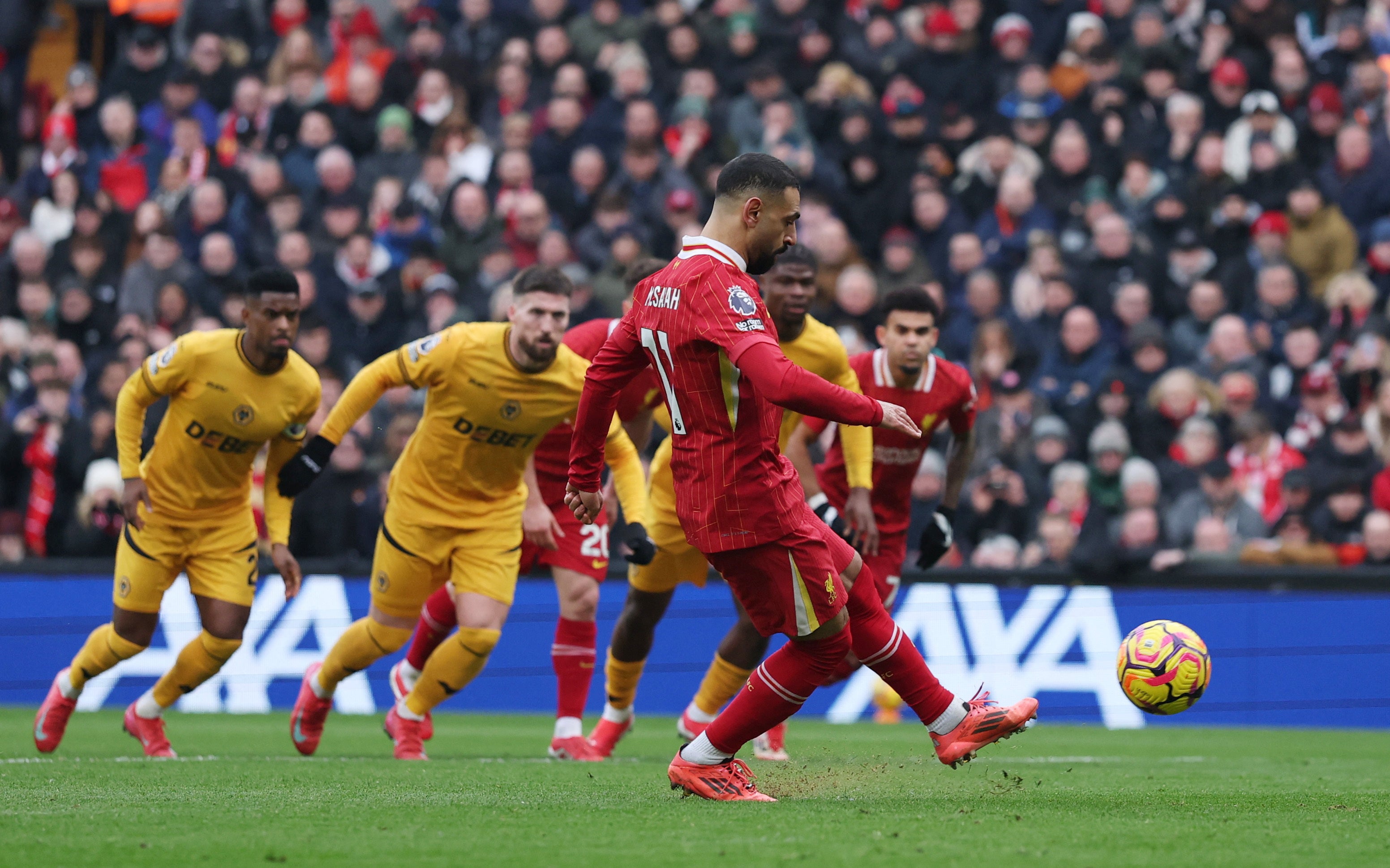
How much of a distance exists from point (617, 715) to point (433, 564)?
1.39 m

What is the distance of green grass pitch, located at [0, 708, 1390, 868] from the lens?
4.95 meters

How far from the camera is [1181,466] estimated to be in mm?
13172

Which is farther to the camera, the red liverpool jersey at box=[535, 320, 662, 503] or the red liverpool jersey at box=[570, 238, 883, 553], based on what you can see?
the red liverpool jersey at box=[535, 320, 662, 503]

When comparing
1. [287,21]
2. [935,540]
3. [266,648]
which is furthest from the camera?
[287,21]

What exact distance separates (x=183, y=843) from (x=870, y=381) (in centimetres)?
540

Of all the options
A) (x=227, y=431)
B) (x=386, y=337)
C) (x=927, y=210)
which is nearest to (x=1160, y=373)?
(x=927, y=210)

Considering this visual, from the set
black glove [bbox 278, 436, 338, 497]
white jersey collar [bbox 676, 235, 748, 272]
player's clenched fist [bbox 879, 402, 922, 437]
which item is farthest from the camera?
black glove [bbox 278, 436, 338, 497]

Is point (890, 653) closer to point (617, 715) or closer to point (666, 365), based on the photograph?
point (666, 365)

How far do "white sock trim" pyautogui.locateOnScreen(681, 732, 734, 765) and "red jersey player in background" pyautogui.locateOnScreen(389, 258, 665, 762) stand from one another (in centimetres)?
279

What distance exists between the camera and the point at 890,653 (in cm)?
645

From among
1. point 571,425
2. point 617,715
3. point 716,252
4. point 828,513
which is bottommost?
point 617,715

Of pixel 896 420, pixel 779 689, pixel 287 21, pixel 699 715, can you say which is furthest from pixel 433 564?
pixel 287 21

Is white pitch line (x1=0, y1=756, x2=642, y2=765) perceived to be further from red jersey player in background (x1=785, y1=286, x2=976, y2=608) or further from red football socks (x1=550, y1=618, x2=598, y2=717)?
red jersey player in background (x1=785, y1=286, x2=976, y2=608)

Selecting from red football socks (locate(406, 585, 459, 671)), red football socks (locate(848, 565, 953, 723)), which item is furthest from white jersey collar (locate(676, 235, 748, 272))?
red football socks (locate(406, 585, 459, 671))
